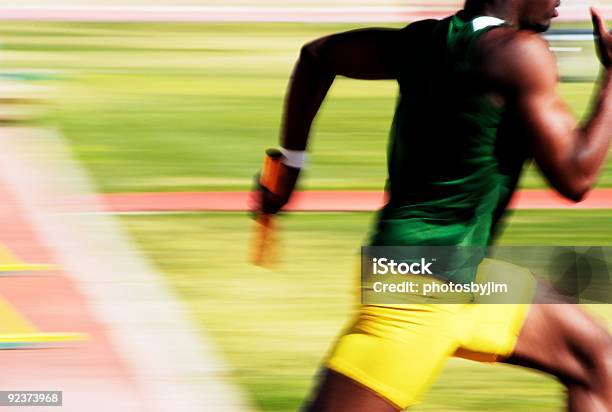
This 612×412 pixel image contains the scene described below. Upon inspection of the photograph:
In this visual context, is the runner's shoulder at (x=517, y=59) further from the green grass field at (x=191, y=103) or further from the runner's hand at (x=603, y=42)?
the green grass field at (x=191, y=103)

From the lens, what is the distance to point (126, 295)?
269 inches

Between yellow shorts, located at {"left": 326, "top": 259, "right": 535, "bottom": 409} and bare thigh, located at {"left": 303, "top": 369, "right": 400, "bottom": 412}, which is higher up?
yellow shorts, located at {"left": 326, "top": 259, "right": 535, "bottom": 409}

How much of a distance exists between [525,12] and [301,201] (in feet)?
18.4

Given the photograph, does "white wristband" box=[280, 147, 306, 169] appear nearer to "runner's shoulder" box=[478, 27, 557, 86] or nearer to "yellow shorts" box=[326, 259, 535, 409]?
"yellow shorts" box=[326, 259, 535, 409]

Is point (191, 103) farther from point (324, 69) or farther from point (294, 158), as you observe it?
point (324, 69)

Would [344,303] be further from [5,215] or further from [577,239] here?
[5,215]

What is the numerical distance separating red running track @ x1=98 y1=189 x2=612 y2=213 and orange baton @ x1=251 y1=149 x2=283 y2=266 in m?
4.51

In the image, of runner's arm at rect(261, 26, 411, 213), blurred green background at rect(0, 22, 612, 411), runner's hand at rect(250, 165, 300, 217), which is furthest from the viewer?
blurred green background at rect(0, 22, 612, 411)

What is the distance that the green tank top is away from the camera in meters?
3.52

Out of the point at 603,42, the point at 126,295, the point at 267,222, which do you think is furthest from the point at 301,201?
the point at 603,42

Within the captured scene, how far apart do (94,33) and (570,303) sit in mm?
16136

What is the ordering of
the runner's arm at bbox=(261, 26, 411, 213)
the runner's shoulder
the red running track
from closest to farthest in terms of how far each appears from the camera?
the runner's shoulder < the runner's arm at bbox=(261, 26, 411, 213) < the red running track

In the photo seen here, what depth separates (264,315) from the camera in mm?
6566

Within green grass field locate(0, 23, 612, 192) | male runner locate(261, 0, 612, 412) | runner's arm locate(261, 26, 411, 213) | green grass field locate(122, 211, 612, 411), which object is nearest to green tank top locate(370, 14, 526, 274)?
male runner locate(261, 0, 612, 412)
